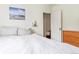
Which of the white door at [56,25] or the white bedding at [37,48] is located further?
the white door at [56,25]

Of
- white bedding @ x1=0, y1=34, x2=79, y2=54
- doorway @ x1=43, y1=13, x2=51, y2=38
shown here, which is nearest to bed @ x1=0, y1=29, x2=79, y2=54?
white bedding @ x1=0, y1=34, x2=79, y2=54

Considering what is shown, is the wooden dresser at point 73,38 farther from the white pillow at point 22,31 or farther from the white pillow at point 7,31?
the white pillow at point 7,31

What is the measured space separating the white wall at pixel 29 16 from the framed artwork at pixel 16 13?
13cm

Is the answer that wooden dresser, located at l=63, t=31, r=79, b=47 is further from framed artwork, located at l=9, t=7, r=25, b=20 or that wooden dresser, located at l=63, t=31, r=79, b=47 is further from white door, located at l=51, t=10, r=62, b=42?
framed artwork, located at l=9, t=7, r=25, b=20

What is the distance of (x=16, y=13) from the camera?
15.1 ft

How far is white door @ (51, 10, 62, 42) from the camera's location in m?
A: 4.95

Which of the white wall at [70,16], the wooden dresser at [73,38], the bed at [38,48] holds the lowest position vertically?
the wooden dresser at [73,38]

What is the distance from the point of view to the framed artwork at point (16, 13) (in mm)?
4496

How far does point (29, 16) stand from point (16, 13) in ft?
2.05

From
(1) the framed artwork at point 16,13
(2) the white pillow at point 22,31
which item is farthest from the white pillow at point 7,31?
(1) the framed artwork at point 16,13

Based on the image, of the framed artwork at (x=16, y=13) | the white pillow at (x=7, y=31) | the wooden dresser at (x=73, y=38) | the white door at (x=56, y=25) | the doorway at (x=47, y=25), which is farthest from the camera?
the doorway at (x=47, y=25)

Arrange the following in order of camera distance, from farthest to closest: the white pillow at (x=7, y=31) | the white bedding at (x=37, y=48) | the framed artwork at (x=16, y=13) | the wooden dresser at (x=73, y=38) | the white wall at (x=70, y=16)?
1. the framed artwork at (x=16, y=13)
2. the white pillow at (x=7, y=31)
3. the white wall at (x=70, y=16)
4. the wooden dresser at (x=73, y=38)
5. the white bedding at (x=37, y=48)
